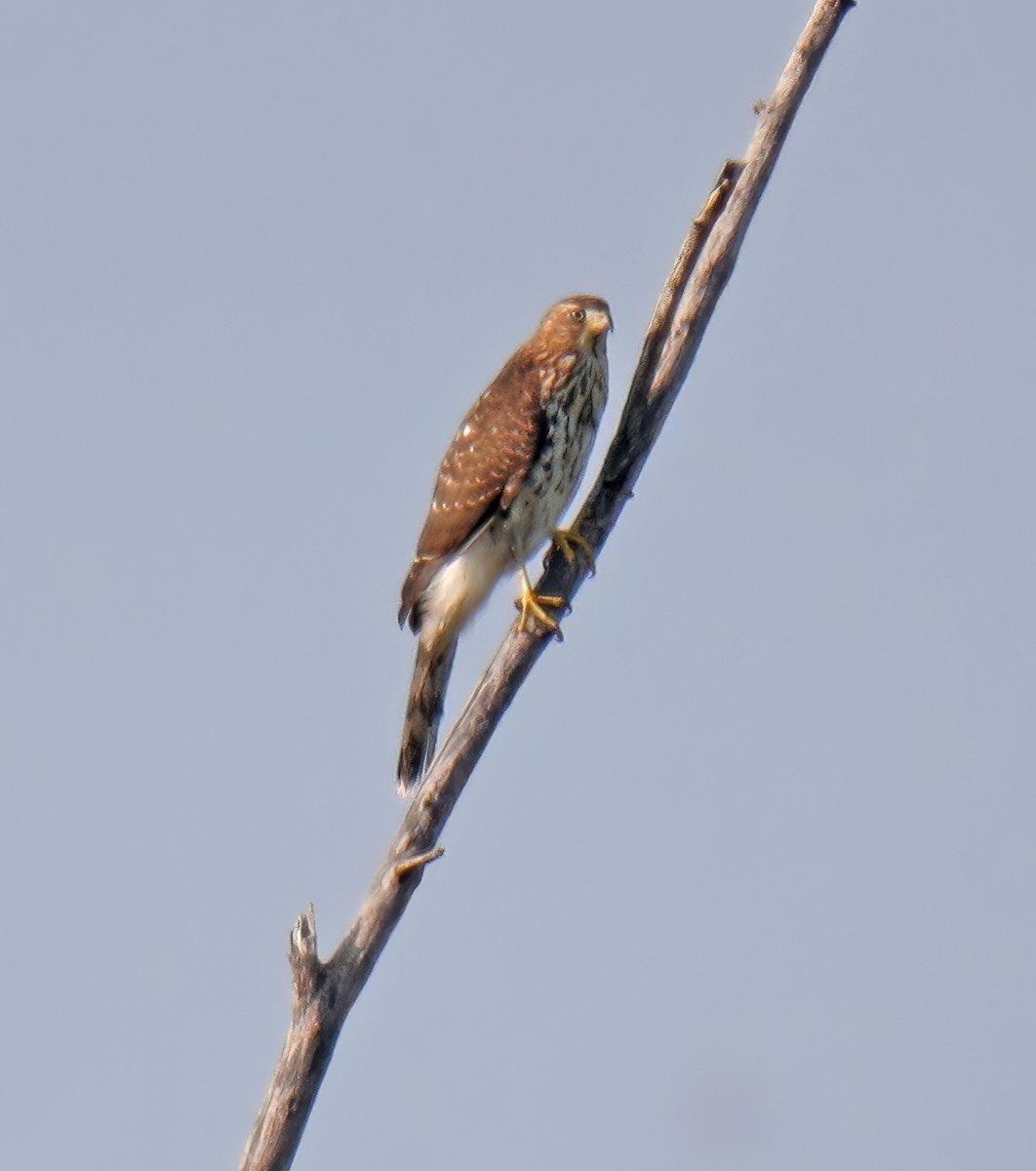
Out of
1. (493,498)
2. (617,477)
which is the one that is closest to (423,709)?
(493,498)

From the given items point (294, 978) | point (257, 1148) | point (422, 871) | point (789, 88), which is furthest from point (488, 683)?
point (789, 88)

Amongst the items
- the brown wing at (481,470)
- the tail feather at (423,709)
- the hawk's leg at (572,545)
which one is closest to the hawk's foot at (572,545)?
the hawk's leg at (572,545)

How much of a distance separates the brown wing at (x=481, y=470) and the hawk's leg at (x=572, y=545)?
331 mm

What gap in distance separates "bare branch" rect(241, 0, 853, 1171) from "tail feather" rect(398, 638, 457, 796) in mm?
873

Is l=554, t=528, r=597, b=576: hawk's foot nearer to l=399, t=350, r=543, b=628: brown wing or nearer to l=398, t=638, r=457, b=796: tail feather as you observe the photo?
l=399, t=350, r=543, b=628: brown wing

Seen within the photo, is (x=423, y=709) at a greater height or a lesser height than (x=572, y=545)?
lesser

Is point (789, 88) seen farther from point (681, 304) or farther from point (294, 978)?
point (294, 978)

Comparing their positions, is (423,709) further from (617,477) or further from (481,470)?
(617,477)

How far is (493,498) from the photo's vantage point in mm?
6715

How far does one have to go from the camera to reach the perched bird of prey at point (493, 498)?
6621 mm

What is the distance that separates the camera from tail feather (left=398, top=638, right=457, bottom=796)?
6.58 metres

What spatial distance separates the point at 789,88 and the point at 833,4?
0.28 metres

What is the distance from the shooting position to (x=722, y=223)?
5.60 m

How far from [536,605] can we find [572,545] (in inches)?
22.2
